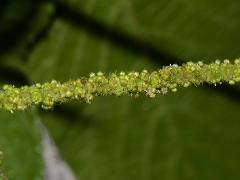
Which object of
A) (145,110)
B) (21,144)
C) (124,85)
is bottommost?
(124,85)

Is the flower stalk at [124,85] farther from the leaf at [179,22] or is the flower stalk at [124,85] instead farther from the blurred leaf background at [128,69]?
the leaf at [179,22]

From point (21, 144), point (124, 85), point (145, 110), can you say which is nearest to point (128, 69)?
point (145, 110)

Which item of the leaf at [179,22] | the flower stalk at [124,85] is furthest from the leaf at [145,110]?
the flower stalk at [124,85]

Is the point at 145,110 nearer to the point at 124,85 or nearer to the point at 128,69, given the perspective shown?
the point at 128,69

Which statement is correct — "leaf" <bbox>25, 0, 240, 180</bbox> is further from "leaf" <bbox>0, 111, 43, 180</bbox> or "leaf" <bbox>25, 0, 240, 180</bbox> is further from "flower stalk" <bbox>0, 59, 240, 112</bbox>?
"flower stalk" <bbox>0, 59, 240, 112</bbox>

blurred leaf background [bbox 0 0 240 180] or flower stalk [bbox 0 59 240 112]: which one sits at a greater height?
blurred leaf background [bbox 0 0 240 180]

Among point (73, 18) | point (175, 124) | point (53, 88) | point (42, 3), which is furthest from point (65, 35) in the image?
point (53, 88)

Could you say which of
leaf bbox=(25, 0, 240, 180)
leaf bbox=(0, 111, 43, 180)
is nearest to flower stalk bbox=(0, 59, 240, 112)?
leaf bbox=(0, 111, 43, 180)
